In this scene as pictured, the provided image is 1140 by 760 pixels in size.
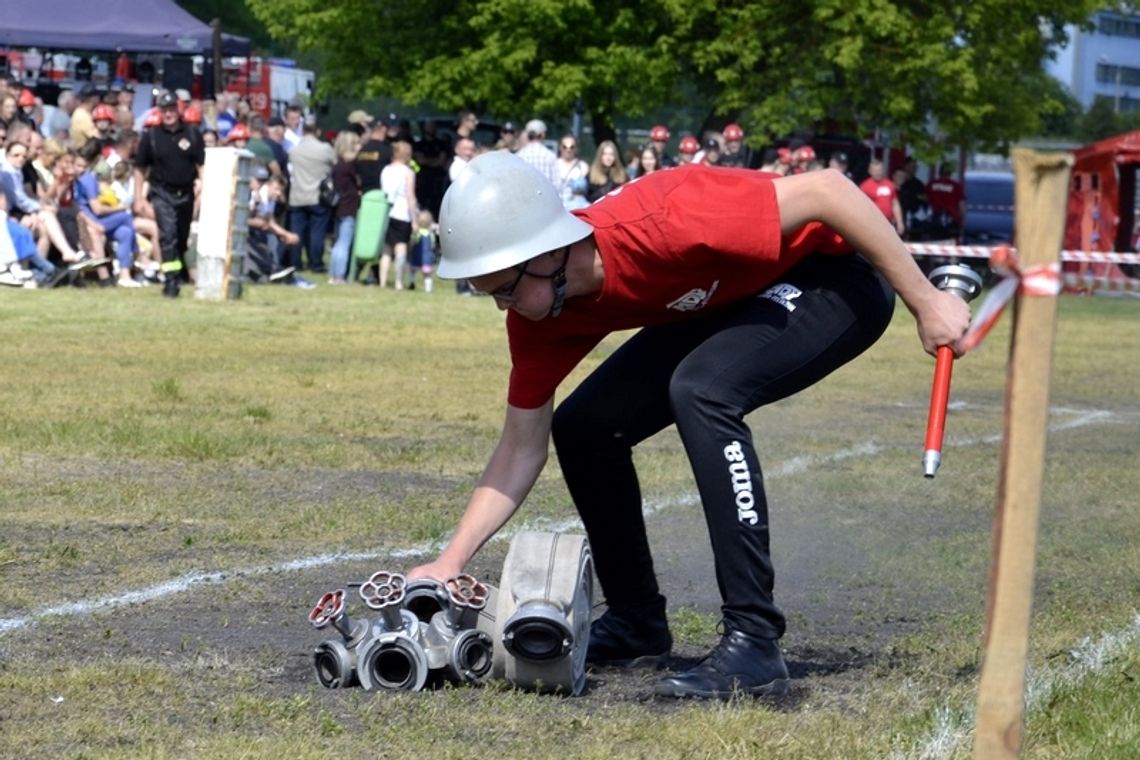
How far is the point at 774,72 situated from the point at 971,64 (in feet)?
11.9

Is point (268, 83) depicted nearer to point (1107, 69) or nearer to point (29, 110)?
point (29, 110)

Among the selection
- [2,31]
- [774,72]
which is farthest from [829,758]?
[774,72]

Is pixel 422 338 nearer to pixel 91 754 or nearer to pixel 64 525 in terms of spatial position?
pixel 64 525

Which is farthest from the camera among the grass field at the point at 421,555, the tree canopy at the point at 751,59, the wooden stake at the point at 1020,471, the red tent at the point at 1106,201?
Answer: the tree canopy at the point at 751,59

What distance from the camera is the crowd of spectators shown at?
67.7 ft

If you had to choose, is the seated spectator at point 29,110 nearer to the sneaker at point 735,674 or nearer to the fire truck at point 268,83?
the fire truck at point 268,83

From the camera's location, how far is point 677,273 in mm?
4902

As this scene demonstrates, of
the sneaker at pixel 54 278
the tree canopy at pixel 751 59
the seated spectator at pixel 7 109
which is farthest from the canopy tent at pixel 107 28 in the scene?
the tree canopy at pixel 751 59

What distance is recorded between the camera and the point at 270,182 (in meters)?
24.7

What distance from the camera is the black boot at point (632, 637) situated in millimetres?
5625

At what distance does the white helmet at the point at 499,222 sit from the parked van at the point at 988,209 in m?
36.8

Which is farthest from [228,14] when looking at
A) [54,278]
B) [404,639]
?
[404,639]

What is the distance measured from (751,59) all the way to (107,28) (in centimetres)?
1187

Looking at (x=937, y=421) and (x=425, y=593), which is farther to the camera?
(x=425, y=593)
